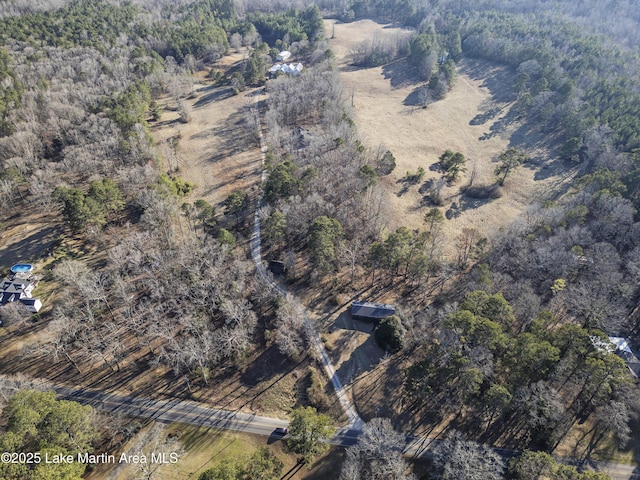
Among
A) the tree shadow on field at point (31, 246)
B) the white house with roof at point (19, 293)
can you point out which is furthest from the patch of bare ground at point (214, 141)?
the white house with roof at point (19, 293)

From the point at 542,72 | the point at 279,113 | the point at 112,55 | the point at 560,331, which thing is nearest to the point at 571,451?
the point at 560,331

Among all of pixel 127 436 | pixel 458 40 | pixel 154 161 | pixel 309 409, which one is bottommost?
pixel 127 436

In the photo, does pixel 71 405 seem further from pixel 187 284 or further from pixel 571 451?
pixel 571 451

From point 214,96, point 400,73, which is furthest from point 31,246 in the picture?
point 400,73

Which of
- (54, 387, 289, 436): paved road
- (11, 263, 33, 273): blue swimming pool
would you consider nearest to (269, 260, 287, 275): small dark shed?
(54, 387, 289, 436): paved road

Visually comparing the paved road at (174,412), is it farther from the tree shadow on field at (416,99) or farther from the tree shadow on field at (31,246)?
the tree shadow on field at (416,99)
